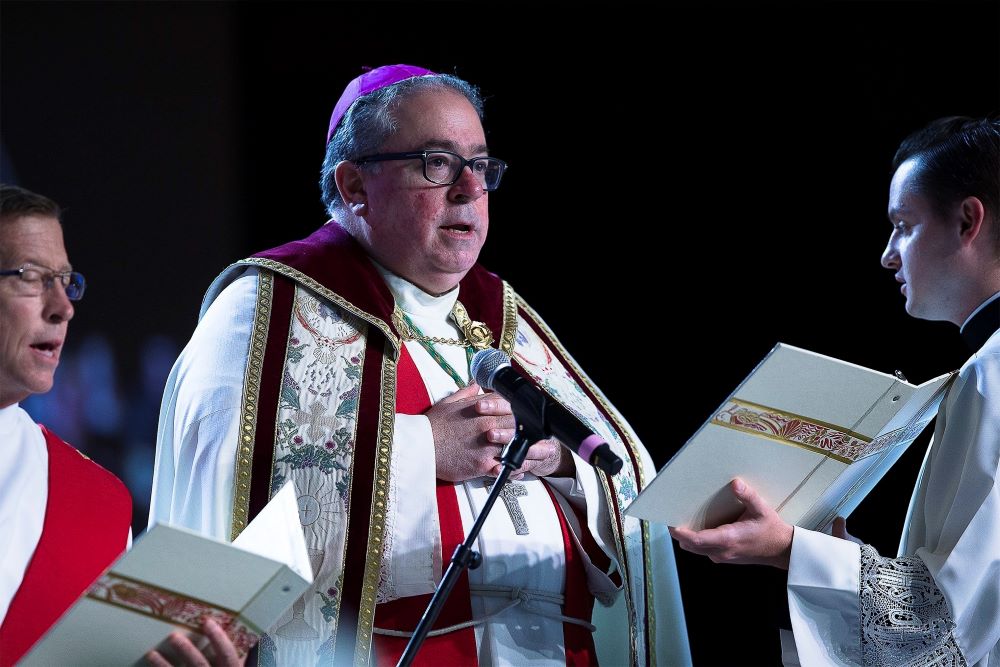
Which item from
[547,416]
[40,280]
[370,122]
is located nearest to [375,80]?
[370,122]

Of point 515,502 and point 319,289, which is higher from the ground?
point 319,289

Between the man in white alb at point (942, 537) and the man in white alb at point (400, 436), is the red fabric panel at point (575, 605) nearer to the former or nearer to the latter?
the man in white alb at point (400, 436)

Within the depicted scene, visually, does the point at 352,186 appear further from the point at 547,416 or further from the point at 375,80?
the point at 547,416

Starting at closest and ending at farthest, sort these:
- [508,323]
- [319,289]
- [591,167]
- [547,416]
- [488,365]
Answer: [547,416]
[488,365]
[319,289]
[508,323]
[591,167]

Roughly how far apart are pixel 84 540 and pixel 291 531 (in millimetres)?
586

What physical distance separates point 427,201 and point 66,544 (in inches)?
52.0

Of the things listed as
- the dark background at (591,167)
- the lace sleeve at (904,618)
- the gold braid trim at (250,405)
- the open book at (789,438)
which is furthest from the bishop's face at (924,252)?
the dark background at (591,167)

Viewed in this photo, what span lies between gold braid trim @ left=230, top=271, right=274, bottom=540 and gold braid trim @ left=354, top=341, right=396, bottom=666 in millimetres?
313

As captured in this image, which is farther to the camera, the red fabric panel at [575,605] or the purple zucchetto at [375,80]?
the purple zucchetto at [375,80]

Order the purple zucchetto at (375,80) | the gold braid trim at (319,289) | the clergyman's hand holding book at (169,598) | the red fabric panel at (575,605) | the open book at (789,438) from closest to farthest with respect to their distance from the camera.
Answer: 1. the clergyman's hand holding book at (169,598)
2. the open book at (789,438)
3. the red fabric panel at (575,605)
4. the gold braid trim at (319,289)
5. the purple zucchetto at (375,80)

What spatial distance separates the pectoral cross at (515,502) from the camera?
2.96 m

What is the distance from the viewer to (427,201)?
3.21 m

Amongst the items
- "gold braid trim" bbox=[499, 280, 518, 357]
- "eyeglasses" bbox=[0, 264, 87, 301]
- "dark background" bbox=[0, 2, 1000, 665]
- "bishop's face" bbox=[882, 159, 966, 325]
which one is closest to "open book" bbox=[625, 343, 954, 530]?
"bishop's face" bbox=[882, 159, 966, 325]

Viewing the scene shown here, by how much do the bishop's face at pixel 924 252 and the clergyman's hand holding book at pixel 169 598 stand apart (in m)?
1.73
